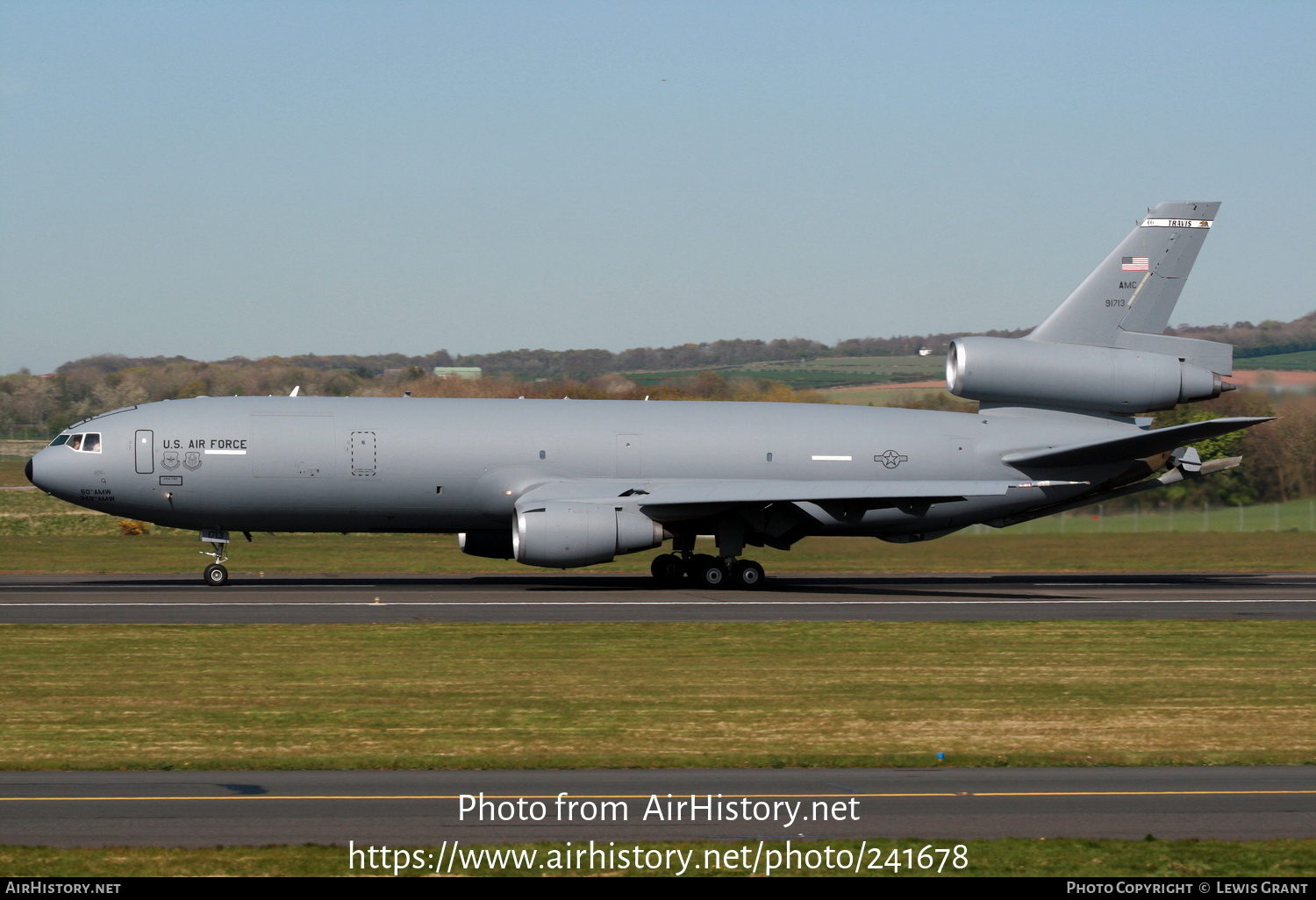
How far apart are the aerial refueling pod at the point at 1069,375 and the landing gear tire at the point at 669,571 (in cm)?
883

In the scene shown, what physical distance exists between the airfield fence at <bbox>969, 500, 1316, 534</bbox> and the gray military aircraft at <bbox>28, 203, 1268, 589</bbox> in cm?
646

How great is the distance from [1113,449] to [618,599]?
44.5ft

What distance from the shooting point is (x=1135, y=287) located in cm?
3569

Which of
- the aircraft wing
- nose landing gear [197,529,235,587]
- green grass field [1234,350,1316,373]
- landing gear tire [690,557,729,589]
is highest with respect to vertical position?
green grass field [1234,350,1316,373]

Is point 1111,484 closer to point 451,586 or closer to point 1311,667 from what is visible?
point 1311,667

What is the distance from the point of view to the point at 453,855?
9.70m

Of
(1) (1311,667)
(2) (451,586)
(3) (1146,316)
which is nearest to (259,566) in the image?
(2) (451,586)

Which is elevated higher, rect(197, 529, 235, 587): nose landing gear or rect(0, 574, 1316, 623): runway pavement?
rect(197, 529, 235, 587): nose landing gear

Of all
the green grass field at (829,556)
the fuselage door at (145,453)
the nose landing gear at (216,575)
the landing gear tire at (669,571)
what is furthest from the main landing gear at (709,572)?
the fuselage door at (145,453)

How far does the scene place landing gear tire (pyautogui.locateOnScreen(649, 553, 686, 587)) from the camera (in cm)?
3406

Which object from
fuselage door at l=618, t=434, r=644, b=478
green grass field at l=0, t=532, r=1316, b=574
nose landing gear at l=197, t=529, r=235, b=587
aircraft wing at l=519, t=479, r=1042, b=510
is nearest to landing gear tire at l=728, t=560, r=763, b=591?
aircraft wing at l=519, t=479, r=1042, b=510

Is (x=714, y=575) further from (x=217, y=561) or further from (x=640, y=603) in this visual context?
(x=217, y=561)

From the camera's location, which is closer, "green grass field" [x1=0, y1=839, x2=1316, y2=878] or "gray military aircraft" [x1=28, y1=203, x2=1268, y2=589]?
"green grass field" [x1=0, y1=839, x2=1316, y2=878]

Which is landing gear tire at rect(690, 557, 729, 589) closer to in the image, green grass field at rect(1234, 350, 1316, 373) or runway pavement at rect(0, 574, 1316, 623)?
runway pavement at rect(0, 574, 1316, 623)
